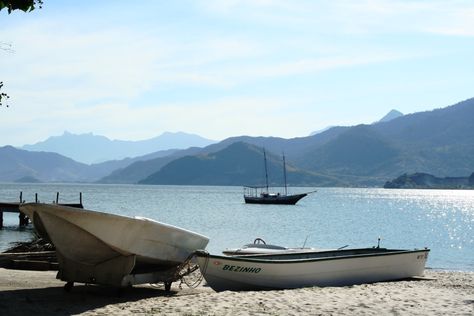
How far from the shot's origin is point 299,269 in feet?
65.1

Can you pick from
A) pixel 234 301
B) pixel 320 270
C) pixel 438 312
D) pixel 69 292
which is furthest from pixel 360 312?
pixel 69 292

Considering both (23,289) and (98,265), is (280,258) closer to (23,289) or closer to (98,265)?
(98,265)

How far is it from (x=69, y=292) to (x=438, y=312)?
9.58 m

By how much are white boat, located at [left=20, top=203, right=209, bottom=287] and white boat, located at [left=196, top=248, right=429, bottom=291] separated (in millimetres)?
1774

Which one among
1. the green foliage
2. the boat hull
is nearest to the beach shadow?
the green foliage

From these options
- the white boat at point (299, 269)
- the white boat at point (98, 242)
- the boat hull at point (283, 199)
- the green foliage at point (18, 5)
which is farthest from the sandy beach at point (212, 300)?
the boat hull at point (283, 199)

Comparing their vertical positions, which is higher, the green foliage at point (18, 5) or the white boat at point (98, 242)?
the green foliage at point (18, 5)

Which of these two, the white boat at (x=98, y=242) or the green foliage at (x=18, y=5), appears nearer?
the green foliage at (x=18, y=5)

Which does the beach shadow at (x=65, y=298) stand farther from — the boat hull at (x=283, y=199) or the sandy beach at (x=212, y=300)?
the boat hull at (x=283, y=199)

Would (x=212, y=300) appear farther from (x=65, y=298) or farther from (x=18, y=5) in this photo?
(x=18, y=5)

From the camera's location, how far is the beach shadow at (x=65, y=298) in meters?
14.4

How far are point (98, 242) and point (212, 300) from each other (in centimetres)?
331

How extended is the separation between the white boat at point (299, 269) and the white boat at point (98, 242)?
177 cm

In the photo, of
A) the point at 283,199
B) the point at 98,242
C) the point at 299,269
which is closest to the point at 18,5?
the point at 98,242
